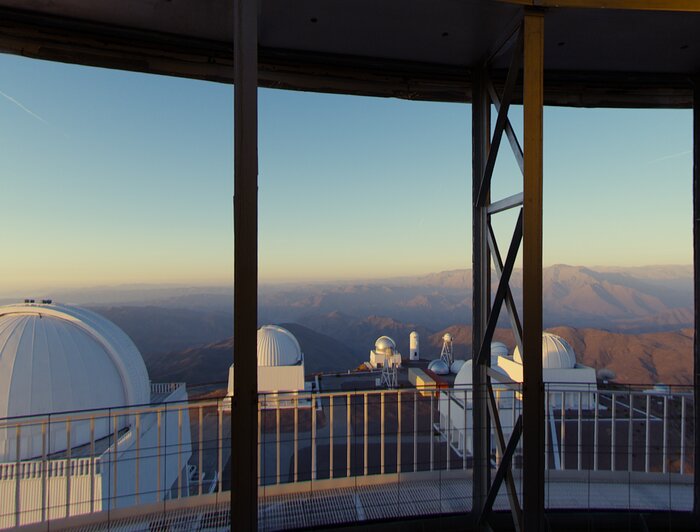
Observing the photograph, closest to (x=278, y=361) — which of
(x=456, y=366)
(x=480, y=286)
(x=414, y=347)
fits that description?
(x=456, y=366)

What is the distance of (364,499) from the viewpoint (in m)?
2.30

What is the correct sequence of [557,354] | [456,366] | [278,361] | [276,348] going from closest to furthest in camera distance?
[557,354] → [278,361] → [276,348] → [456,366]

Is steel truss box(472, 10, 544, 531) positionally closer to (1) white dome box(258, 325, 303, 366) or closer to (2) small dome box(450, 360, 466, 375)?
(1) white dome box(258, 325, 303, 366)

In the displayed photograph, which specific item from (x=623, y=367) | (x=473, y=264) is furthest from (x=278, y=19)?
(x=623, y=367)

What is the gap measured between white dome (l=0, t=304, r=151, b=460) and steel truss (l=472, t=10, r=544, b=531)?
4.05 metres

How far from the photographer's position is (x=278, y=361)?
9250mm

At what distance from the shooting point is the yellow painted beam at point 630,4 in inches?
61.8

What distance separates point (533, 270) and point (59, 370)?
16.4ft

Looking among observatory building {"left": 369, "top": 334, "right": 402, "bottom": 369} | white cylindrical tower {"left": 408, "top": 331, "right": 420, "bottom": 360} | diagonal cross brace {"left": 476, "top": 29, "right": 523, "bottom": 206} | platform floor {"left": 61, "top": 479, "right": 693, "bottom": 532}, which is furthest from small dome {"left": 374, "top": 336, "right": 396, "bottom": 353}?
diagonal cross brace {"left": 476, "top": 29, "right": 523, "bottom": 206}

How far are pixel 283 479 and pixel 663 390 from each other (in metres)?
2.68

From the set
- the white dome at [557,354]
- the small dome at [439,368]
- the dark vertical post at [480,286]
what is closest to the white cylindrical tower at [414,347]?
the small dome at [439,368]

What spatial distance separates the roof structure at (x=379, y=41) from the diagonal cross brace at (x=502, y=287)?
36.9 inches

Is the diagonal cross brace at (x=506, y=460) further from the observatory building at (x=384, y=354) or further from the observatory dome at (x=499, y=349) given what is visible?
the observatory building at (x=384, y=354)

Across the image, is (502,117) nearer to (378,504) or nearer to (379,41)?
(379,41)
